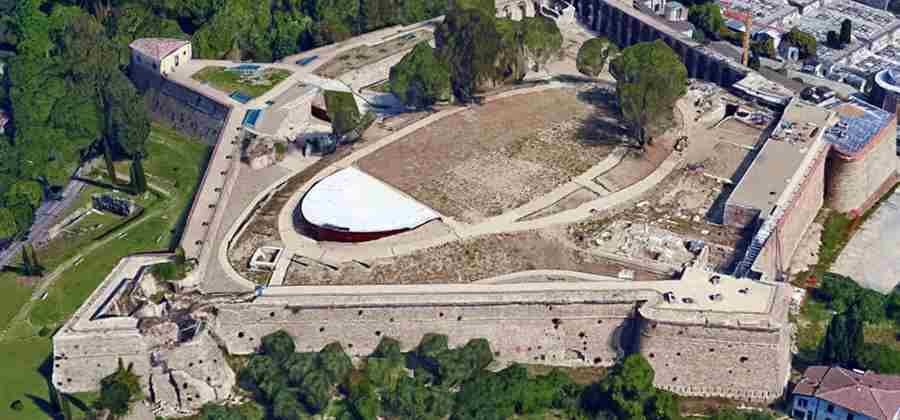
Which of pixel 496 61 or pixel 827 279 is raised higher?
pixel 496 61

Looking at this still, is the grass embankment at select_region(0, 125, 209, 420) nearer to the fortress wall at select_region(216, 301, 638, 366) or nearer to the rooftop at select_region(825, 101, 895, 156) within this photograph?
the fortress wall at select_region(216, 301, 638, 366)

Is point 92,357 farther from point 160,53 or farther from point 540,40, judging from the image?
point 540,40

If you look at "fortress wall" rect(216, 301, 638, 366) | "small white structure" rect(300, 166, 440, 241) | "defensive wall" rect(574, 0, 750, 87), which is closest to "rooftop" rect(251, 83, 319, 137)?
"small white structure" rect(300, 166, 440, 241)

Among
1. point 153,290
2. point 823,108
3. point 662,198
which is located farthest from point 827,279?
point 153,290

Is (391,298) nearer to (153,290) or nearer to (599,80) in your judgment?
(153,290)

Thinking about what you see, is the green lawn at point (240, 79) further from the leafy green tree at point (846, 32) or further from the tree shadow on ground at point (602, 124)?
the leafy green tree at point (846, 32)

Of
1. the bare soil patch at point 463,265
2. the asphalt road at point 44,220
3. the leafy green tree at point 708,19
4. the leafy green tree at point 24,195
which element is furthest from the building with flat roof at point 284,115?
the leafy green tree at point 708,19
